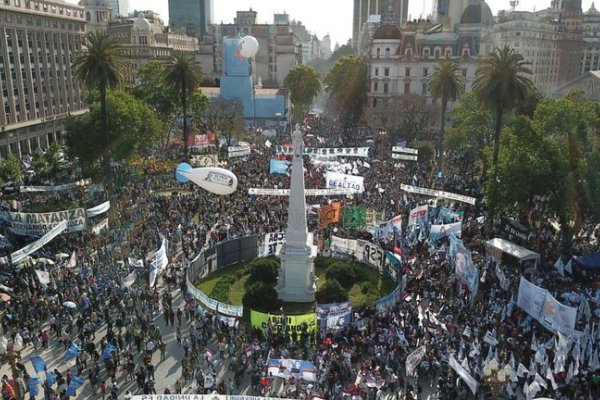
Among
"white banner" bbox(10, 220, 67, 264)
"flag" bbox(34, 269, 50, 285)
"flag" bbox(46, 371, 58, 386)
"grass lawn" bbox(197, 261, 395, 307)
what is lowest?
"grass lawn" bbox(197, 261, 395, 307)

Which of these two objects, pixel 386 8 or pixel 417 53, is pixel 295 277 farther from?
pixel 386 8

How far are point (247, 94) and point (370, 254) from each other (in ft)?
203

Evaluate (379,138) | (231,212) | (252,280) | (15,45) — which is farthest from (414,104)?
(15,45)

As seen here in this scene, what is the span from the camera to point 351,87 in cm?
7388

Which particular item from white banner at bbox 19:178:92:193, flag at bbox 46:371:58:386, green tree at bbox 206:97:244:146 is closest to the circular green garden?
flag at bbox 46:371:58:386

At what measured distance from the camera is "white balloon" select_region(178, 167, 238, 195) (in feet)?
106

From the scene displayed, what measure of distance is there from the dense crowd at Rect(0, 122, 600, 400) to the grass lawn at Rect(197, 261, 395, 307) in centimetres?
141

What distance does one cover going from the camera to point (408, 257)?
28.0 meters

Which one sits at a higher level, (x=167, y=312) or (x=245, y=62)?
(x=245, y=62)

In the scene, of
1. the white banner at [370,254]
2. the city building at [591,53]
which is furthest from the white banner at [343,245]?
the city building at [591,53]

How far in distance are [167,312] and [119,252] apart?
7746mm

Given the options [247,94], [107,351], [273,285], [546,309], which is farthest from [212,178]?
[247,94]

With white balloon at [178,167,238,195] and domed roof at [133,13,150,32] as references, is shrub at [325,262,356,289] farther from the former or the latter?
domed roof at [133,13,150,32]

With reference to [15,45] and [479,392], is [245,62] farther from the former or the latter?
[479,392]
